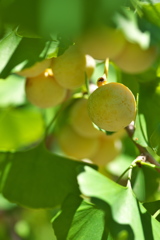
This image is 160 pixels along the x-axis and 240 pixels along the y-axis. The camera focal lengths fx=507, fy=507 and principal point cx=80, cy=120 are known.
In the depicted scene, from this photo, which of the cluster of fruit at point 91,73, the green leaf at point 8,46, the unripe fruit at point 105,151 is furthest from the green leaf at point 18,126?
the green leaf at point 8,46

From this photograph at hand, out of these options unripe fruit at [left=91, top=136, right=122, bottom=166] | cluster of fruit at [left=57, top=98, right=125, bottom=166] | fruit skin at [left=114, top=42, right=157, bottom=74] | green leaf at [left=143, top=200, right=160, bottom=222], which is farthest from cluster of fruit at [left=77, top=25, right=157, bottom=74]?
unripe fruit at [left=91, top=136, right=122, bottom=166]

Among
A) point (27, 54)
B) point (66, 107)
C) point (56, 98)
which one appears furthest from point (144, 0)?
point (66, 107)

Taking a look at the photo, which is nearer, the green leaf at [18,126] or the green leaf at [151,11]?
the green leaf at [151,11]

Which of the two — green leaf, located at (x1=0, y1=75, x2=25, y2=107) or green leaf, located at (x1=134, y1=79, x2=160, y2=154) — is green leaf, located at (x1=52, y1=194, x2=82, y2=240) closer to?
green leaf, located at (x1=134, y1=79, x2=160, y2=154)

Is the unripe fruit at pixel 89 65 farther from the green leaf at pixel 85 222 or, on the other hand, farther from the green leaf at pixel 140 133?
the green leaf at pixel 85 222

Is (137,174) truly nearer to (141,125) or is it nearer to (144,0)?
(141,125)
